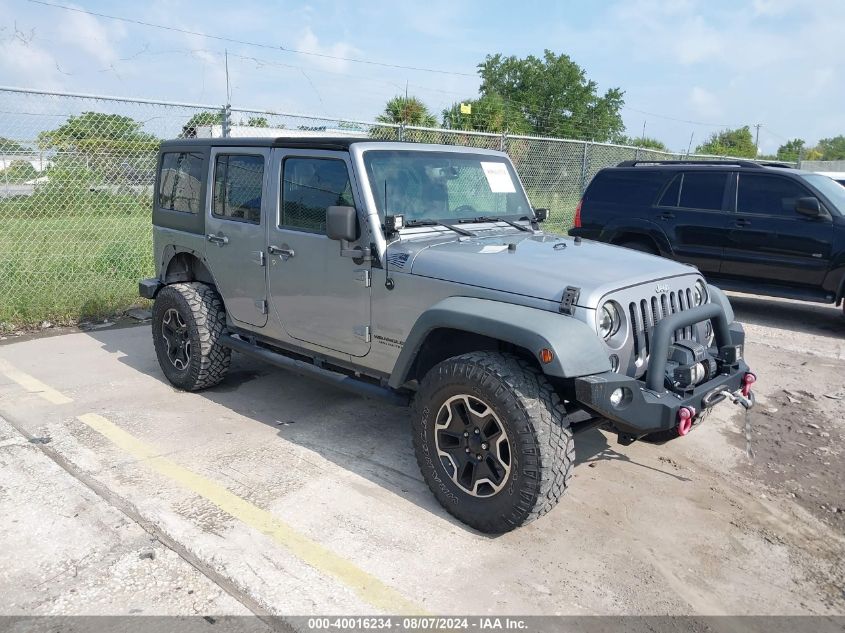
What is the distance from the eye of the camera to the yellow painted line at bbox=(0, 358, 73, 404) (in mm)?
5010

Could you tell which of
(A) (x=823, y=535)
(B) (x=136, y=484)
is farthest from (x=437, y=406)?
(A) (x=823, y=535)

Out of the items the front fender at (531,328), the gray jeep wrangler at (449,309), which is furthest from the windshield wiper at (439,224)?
the front fender at (531,328)

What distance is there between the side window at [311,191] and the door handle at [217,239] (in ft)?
2.17

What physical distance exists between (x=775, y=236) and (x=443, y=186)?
5204 millimetres

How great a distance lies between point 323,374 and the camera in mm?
4207

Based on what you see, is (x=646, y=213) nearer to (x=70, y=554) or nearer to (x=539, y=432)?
(x=539, y=432)

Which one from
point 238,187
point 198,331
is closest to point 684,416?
point 238,187

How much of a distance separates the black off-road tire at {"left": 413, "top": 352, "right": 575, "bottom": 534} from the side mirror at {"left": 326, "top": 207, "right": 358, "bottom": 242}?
93cm

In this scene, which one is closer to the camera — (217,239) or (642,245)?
(217,239)

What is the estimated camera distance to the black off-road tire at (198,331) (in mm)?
4953

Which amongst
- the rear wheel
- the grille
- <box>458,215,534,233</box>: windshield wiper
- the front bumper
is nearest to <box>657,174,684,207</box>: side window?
the rear wheel

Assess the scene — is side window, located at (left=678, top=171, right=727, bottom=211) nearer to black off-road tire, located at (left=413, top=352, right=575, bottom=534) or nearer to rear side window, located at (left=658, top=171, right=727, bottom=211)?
rear side window, located at (left=658, top=171, right=727, bottom=211)

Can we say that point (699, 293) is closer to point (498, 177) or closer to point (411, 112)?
point (498, 177)

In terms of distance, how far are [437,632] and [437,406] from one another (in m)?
1.09
